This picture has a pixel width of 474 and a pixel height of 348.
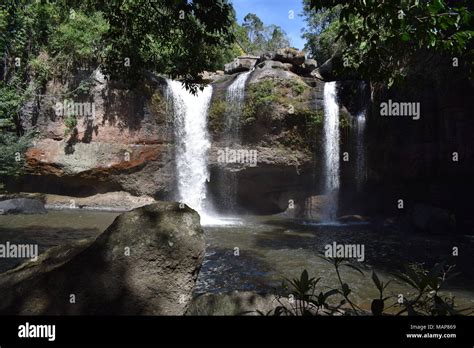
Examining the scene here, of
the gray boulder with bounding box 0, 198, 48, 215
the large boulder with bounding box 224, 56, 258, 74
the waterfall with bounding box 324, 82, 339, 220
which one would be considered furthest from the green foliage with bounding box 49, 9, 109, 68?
the waterfall with bounding box 324, 82, 339, 220

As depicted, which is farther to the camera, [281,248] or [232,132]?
[232,132]

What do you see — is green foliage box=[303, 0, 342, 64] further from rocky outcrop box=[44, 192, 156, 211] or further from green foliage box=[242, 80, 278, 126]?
rocky outcrop box=[44, 192, 156, 211]

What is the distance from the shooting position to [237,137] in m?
20.4

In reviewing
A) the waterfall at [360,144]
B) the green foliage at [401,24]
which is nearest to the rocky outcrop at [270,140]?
the waterfall at [360,144]

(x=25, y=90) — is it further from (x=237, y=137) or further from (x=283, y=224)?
(x=283, y=224)

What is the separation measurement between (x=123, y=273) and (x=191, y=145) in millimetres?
17140

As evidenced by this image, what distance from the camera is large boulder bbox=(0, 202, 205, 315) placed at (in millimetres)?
3631

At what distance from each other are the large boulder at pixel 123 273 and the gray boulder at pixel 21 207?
14.0m

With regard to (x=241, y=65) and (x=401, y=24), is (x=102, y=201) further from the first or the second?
(x=401, y=24)

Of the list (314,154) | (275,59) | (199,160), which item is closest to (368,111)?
(314,154)

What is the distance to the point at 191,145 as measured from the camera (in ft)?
68.0

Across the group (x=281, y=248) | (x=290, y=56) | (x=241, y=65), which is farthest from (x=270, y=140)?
(x=281, y=248)

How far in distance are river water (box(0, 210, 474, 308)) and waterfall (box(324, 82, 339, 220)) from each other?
2.83 m

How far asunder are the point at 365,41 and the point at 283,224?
46.7ft
